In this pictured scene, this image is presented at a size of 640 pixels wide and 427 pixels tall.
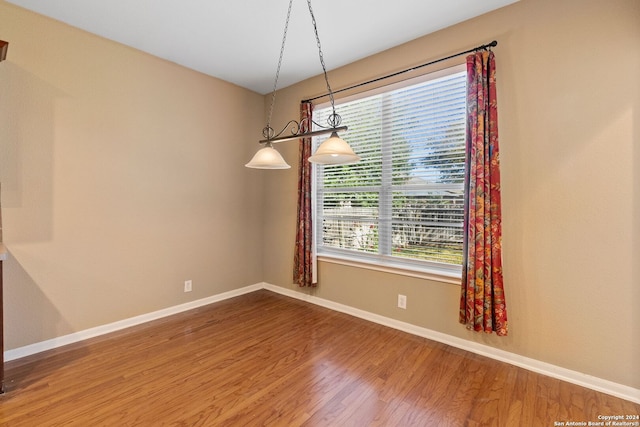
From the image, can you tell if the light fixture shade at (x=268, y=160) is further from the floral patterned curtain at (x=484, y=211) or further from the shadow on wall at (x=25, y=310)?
the shadow on wall at (x=25, y=310)

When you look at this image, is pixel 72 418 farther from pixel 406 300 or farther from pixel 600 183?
pixel 600 183

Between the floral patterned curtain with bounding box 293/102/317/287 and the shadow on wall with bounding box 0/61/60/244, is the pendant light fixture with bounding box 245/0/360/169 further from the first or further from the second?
the shadow on wall with bounding box 0/61/60/244

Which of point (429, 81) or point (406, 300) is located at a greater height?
point (429, 81)

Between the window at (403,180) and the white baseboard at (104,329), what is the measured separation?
5.11 ft

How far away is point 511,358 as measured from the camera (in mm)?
2332

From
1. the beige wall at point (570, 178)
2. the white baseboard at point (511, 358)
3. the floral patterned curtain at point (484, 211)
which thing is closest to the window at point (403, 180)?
the floral patterned curtain at point (484, 211)

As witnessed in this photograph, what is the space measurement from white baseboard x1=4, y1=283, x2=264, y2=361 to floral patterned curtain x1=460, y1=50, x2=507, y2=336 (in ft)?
9.50

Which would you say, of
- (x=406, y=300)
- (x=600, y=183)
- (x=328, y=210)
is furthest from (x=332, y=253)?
(x=600, y=183)

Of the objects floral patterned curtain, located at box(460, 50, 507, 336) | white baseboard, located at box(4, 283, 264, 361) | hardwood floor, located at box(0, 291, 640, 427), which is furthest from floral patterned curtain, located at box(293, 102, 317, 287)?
floral patterned curtain, located at box(460, 50, 507, 336)

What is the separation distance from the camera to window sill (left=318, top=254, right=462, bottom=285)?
2.63 metres

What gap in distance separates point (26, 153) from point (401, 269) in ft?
11.2

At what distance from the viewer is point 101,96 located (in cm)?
276

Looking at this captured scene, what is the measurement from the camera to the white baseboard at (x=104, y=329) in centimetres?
240

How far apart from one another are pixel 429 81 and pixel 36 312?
13.0 ft
